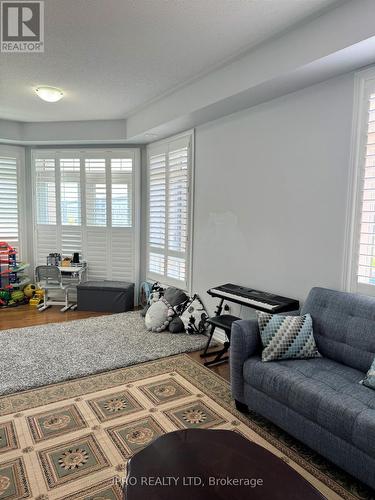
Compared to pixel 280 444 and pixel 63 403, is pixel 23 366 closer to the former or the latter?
pixel 63 403

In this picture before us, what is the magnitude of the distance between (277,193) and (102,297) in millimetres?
3087

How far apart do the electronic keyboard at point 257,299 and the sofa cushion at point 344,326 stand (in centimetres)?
25

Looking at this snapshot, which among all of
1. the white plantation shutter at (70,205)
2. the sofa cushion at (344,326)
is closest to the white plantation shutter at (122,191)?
the white plantation shutter at (70,205)

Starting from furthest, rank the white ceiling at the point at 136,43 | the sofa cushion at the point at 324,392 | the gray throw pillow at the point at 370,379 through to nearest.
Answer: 1. the white ceiling at the point at 136,43
2. the gray throw pillow at the point at 370,379
3. the sofa cushion at the point at 324,392

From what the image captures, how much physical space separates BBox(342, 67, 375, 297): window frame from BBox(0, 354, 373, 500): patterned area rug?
123 centimetres

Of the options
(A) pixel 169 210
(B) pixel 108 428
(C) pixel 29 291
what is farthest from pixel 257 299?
(C) pixel 29 291

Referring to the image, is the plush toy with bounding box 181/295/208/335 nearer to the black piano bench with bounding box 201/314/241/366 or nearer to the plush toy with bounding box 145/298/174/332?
the plush toy with bounding box 145/298/174/332

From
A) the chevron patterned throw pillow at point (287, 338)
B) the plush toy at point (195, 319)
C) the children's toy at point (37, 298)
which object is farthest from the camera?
the children's toy at point (37, 298)

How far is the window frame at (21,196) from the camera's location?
573cm

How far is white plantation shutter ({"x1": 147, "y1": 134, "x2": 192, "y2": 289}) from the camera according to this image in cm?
462

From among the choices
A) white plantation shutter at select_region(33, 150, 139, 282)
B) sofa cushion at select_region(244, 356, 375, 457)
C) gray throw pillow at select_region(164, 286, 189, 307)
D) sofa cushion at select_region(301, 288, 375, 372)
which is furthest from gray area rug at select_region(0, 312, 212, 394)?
sofa cushion at select_region(301, 288, 375, 372)

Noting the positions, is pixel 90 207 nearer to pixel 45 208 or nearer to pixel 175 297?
pixel 45 208

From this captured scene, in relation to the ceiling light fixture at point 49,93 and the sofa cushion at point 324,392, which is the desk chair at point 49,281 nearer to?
the ceiling light fixture at point 49,93

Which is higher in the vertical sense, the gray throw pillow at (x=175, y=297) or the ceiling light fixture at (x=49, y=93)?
the ceiling light fixture at (x=49, y=93)
